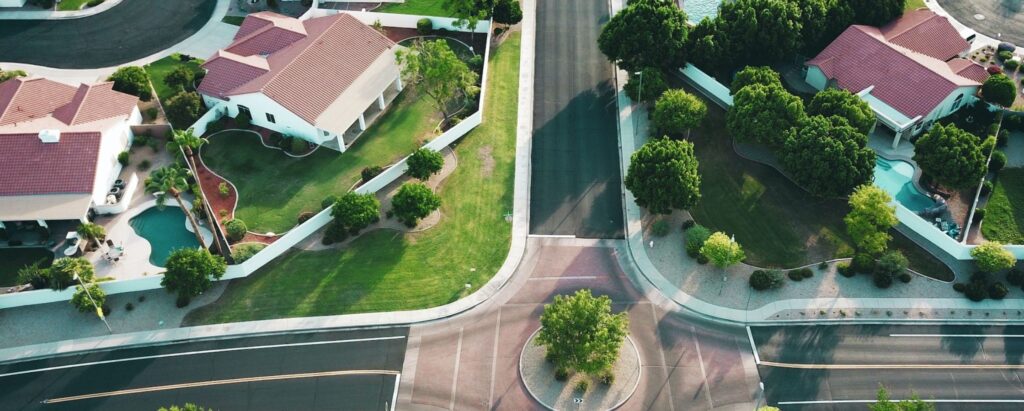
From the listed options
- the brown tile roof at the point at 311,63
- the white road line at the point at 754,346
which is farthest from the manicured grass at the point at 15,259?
the white road line at the point at 754,346

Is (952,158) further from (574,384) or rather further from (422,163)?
(422,163)

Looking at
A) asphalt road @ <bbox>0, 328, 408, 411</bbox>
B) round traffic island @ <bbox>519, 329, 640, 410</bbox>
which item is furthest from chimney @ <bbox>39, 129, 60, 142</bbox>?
round traffic island @ <bbox>519, 329, 640, 410</bbox>

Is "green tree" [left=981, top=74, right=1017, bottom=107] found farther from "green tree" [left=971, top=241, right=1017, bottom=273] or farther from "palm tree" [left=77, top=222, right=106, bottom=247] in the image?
"palm tree" [left=77, top=222, right=106, bottom=247]

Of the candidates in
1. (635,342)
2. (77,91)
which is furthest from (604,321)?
(77,91)

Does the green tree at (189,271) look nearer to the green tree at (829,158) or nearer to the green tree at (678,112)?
the green tree at (678,112)

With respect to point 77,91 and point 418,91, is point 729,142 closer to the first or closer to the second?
point 418,91
